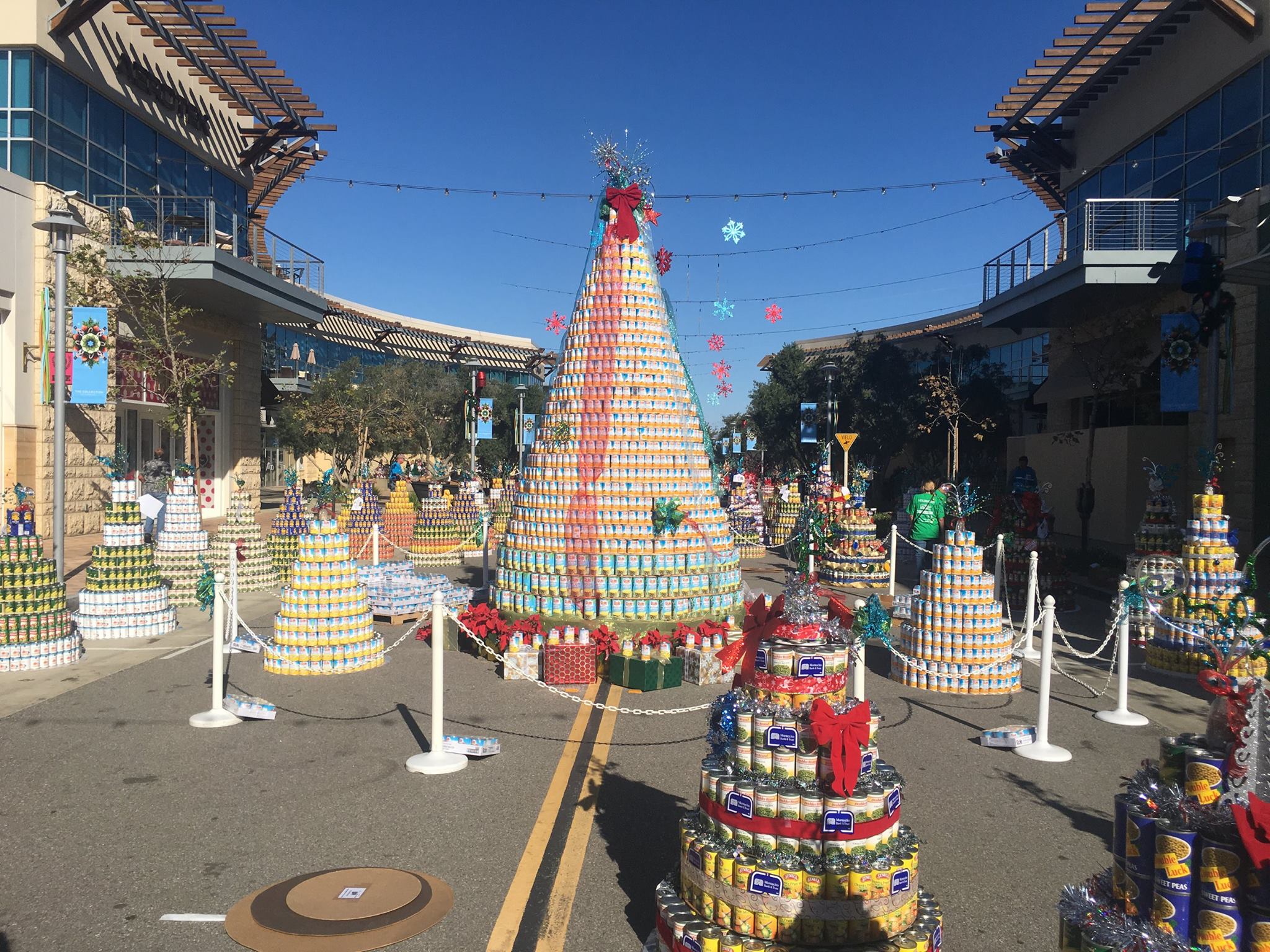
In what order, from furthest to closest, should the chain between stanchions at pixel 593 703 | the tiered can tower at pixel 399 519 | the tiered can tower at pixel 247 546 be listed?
the tiered can tower at pixel 399 519 < the tiered can tower at pixel 247 546 < the chain between stanchions at pixel 593 703

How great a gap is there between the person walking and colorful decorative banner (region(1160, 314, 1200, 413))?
70.1ft

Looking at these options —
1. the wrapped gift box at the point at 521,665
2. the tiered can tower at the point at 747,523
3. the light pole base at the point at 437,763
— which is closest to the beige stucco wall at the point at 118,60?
the wrapped gift box at the point at 521,665

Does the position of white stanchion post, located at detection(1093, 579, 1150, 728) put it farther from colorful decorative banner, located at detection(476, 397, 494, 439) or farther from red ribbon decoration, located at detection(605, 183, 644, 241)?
colorful decorative banner, located at detection(476, 397, 494, 439)

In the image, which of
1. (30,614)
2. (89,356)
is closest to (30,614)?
(30,614)

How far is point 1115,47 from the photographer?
21703 mm

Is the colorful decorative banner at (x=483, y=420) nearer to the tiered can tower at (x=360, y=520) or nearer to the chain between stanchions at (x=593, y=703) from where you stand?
the tiered can tower at (x=360, y=520)

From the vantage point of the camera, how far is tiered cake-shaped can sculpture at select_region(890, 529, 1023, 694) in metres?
10.2

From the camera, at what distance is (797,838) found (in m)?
4.27

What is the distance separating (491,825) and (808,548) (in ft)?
10.6

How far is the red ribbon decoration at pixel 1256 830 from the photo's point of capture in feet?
10.8

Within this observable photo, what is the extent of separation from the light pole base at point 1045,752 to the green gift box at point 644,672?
3.92 m

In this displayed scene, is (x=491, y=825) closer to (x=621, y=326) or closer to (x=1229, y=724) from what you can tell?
(x=1229, y=724)

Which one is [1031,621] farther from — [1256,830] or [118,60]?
[118,60]

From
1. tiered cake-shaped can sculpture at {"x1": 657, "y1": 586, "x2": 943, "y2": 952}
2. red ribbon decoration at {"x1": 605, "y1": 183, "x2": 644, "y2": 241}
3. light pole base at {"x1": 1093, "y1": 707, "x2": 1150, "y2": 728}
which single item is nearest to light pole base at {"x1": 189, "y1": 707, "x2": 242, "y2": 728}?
tiered cake-shaped can sculpture at {"x1": 657, "y1": 586, "x2": 943, "y2": 952}
